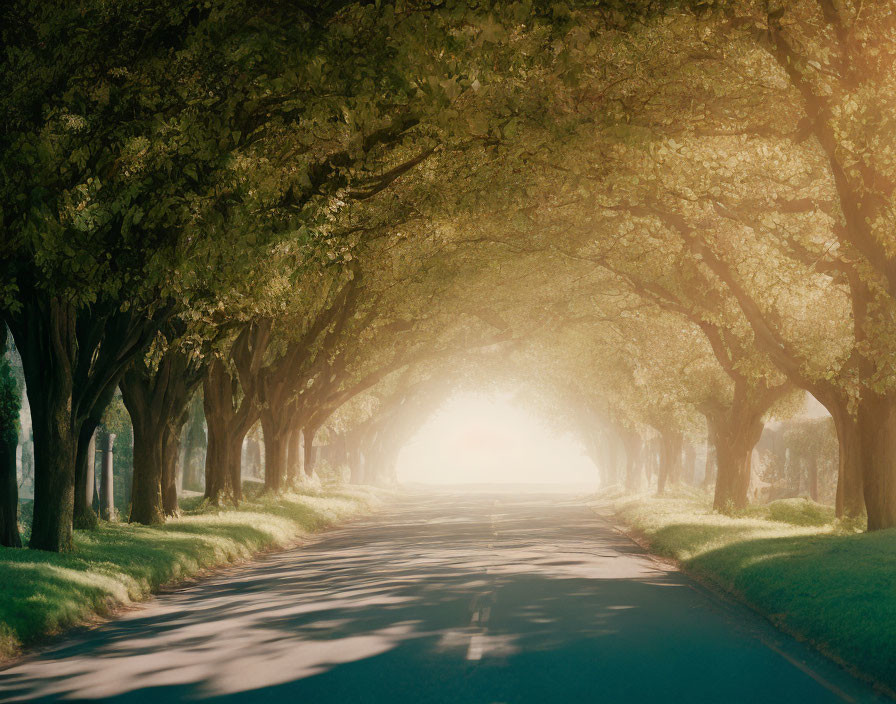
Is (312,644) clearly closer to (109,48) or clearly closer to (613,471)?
(109,48)

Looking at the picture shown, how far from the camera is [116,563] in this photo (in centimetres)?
1516

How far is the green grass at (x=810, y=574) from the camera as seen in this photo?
1008cm

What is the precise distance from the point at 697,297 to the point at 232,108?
16660 mm

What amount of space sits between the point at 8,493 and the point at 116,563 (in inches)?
138

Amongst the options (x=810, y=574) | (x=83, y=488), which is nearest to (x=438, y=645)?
(x=810, y=574)

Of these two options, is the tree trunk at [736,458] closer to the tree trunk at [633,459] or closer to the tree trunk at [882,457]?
the tree trunk at [882,457]

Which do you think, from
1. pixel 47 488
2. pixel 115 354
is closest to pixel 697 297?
pixel 115 354

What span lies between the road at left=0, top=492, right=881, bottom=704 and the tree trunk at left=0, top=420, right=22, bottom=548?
381 cm

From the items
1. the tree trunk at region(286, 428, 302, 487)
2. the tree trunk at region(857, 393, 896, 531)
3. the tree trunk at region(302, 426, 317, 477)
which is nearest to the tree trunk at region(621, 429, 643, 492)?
the tree trunk at region(302, 426, 317, 477)

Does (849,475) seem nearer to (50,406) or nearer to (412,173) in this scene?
(412,173)

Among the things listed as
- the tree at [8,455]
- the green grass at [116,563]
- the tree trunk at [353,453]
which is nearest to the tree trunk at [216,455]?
the green grass at [116,563]

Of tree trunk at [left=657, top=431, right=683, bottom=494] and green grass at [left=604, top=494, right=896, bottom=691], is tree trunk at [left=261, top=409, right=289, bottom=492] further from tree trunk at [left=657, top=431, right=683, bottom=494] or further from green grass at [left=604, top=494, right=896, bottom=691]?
tree trunk at [left=657, top=431, right=683, bottom=494]

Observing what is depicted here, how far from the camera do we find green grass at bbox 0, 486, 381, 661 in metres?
11.2

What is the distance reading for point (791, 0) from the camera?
1288cm
